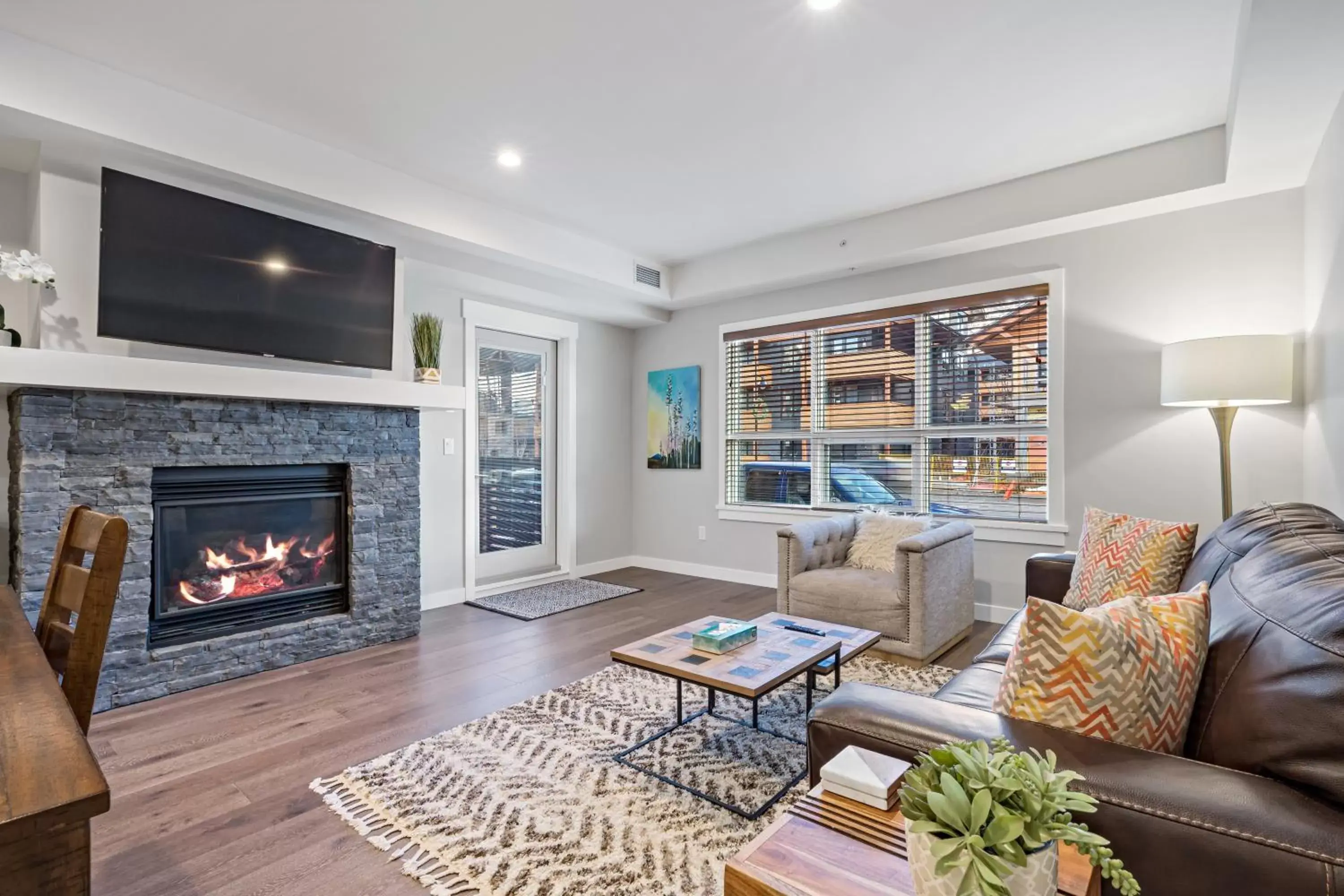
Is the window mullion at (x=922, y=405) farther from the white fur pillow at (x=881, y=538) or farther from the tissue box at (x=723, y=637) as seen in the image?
the tissue box at (x=723, y=637)

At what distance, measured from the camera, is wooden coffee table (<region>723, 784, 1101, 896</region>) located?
0.87 meters

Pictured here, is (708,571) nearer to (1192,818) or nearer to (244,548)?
(244,548)

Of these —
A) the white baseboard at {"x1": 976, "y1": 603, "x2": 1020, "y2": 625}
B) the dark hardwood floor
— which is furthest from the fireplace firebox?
the white baseboard at {"x1": 976, "y1": 603, "x2": 1020, "y2": 625}

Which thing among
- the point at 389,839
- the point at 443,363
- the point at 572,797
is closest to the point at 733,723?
the point at 572,797

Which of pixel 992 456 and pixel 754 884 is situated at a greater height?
pixel 992 456

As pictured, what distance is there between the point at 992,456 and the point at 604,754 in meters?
3.15

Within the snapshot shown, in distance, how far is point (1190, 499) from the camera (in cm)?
345

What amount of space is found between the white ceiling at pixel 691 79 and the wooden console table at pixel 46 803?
2413 mm

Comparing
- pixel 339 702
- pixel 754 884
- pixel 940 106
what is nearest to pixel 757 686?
pixel 754 884

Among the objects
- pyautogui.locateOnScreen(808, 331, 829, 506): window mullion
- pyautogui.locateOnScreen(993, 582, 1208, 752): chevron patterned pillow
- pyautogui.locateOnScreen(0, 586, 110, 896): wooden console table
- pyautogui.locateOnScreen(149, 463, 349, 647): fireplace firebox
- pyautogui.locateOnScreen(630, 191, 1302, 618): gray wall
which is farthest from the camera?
pyautogui.locateOnScreen(808, 331, 829, 506): window mullion

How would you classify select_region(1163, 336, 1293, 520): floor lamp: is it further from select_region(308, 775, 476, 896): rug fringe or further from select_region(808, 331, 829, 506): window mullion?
select_region(308, 775, 476, 896): rug fringe

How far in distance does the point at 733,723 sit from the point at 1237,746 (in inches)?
70.5

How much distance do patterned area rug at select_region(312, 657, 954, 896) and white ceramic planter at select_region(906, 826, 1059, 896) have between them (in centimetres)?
107

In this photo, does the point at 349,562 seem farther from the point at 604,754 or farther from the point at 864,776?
the point at 864,776
